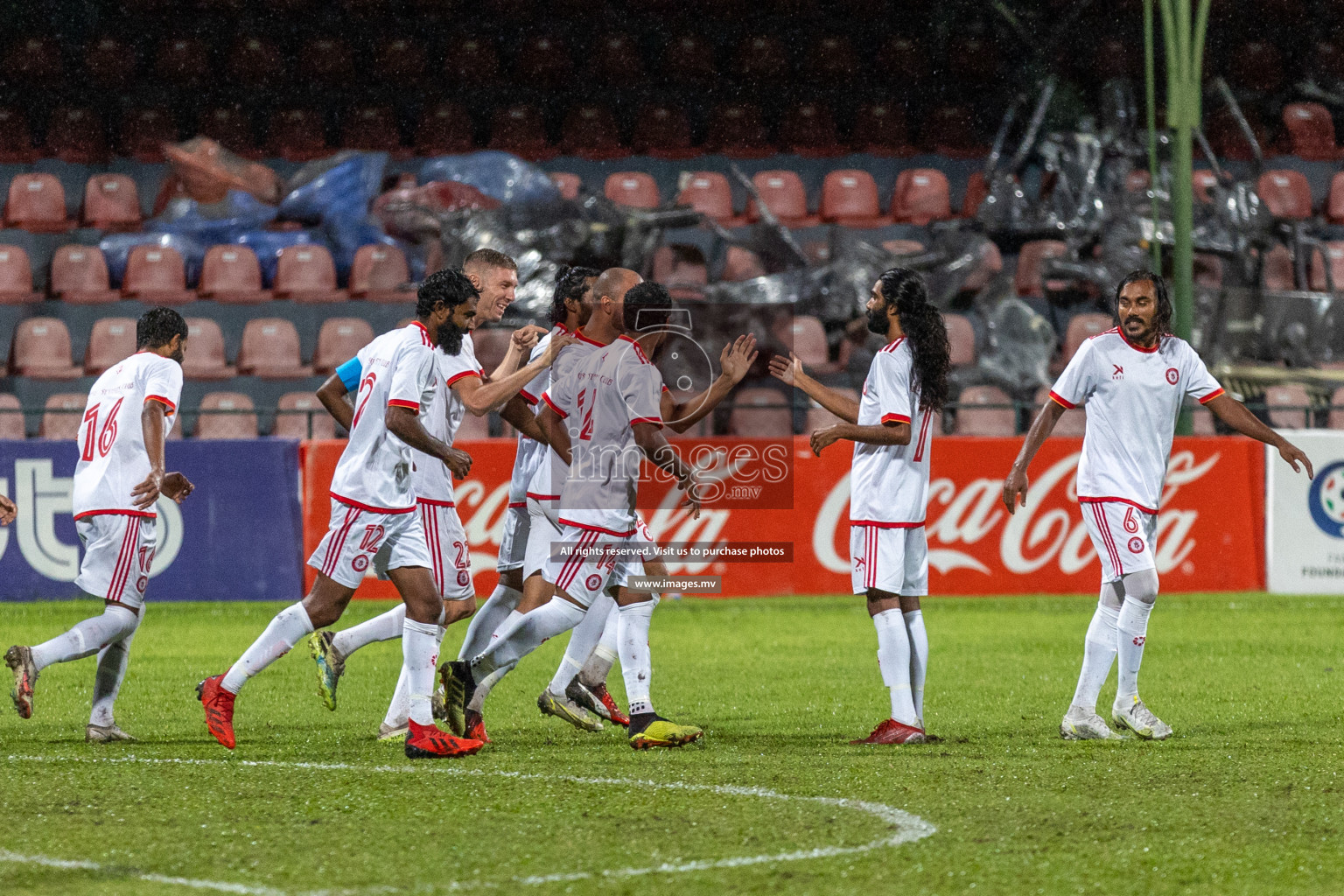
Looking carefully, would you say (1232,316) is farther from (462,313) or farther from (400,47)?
(462,313)

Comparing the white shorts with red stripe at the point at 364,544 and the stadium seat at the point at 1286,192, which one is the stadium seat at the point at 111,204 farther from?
the white shorts with red stripe at the point at 364,544

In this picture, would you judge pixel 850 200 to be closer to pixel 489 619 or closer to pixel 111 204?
pixel 111 204

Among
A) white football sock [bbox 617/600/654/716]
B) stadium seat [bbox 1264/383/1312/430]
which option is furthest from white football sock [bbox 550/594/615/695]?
stadium seat [bbox 1264/383/1312/430]

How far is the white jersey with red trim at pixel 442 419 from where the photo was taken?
673cm

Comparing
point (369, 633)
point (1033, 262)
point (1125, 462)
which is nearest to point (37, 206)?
point (1033, 262)

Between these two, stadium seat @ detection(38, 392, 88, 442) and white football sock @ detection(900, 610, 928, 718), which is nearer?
white football sock @ detection(900, 610, 928, 718)

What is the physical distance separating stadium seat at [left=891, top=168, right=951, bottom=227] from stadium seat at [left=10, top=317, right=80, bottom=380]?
9451 mm

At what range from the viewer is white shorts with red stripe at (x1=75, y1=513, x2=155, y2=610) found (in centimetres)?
700

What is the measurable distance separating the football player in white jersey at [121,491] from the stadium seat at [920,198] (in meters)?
13.3

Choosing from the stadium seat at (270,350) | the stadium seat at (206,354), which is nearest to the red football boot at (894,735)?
the stadium seat at (270,350)

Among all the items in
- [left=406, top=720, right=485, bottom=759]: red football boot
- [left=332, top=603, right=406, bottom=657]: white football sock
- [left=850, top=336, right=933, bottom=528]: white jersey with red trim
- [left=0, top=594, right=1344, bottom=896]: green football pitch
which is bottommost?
[left=0, top=594, right=1344, bottom=896]: green football pitch

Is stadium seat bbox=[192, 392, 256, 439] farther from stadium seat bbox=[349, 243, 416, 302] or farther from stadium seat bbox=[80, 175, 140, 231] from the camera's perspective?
stadium seat bbox=[80, 175, 140, 231]

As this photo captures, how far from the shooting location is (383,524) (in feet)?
21.6

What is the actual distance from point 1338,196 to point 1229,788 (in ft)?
52.9
